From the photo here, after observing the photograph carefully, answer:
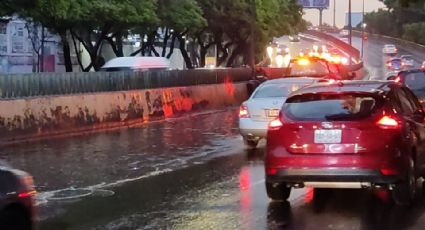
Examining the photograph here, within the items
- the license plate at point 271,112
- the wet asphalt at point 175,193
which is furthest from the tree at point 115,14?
the license plate at point 271,112

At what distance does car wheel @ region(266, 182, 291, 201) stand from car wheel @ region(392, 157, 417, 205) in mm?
1355

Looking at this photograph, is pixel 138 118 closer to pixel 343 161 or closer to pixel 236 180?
pixel 236 180

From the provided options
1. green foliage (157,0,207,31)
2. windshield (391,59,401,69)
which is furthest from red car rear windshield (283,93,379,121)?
windshield (391,59,401,69)

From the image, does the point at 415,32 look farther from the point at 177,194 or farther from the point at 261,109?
the point at 177,194

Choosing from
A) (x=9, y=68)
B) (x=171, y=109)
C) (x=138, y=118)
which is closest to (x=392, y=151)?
(x=138, y=118)

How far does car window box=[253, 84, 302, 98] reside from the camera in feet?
54.4

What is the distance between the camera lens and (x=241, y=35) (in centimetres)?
4678

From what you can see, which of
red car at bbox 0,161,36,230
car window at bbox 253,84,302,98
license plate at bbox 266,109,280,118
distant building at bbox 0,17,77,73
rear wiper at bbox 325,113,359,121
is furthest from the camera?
distant building at bbox 0,17,77,73

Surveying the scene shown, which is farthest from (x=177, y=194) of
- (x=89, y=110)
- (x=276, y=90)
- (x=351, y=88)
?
(x=89, y=110)

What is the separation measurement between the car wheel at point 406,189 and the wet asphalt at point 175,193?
15 cm

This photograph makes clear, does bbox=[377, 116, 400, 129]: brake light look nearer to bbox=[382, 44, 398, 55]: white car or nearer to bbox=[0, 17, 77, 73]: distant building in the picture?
bbox=[0, 17, 77, 73]: distant building

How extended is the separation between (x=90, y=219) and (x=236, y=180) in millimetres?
3433

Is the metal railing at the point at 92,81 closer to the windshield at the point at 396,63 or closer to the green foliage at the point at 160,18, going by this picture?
the green foliage at the point at 160,18

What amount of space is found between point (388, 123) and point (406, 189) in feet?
2.80
